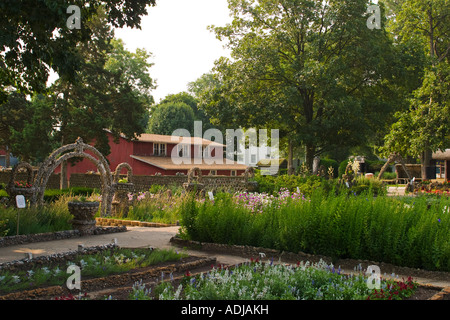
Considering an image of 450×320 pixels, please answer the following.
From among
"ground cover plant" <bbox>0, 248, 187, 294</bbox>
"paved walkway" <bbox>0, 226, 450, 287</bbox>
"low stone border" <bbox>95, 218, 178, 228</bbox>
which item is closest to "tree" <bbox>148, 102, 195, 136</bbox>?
"low stone border" <bbox>95, 218, 178, 228</bbox>

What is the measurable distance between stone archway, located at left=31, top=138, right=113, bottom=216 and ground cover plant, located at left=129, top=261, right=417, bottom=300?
767 centimetres

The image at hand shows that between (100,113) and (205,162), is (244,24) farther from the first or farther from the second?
(205,162)

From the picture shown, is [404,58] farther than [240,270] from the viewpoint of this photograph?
Yes

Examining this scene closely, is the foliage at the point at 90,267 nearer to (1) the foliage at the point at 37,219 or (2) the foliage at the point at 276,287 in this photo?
(2) the foliage at the point at 276,287

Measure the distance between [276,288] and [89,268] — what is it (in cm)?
264

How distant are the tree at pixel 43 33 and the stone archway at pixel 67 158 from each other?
192 cm

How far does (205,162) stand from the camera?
4356 centimetres

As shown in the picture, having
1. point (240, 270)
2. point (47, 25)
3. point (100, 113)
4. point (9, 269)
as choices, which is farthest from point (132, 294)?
point (100, 113)

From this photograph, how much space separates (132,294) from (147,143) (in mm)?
35378

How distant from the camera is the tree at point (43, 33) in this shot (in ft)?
28.9

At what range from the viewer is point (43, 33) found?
389 inches

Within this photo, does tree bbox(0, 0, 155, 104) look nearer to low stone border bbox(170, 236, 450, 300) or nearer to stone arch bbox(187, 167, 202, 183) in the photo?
low stone border bbox(170, 236, 450, 300)

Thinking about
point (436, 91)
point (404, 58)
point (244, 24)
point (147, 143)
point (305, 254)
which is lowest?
point (305, 254)

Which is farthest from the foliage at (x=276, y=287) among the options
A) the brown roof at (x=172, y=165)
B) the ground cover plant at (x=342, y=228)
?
the brown roof at (x=172, y=165)
